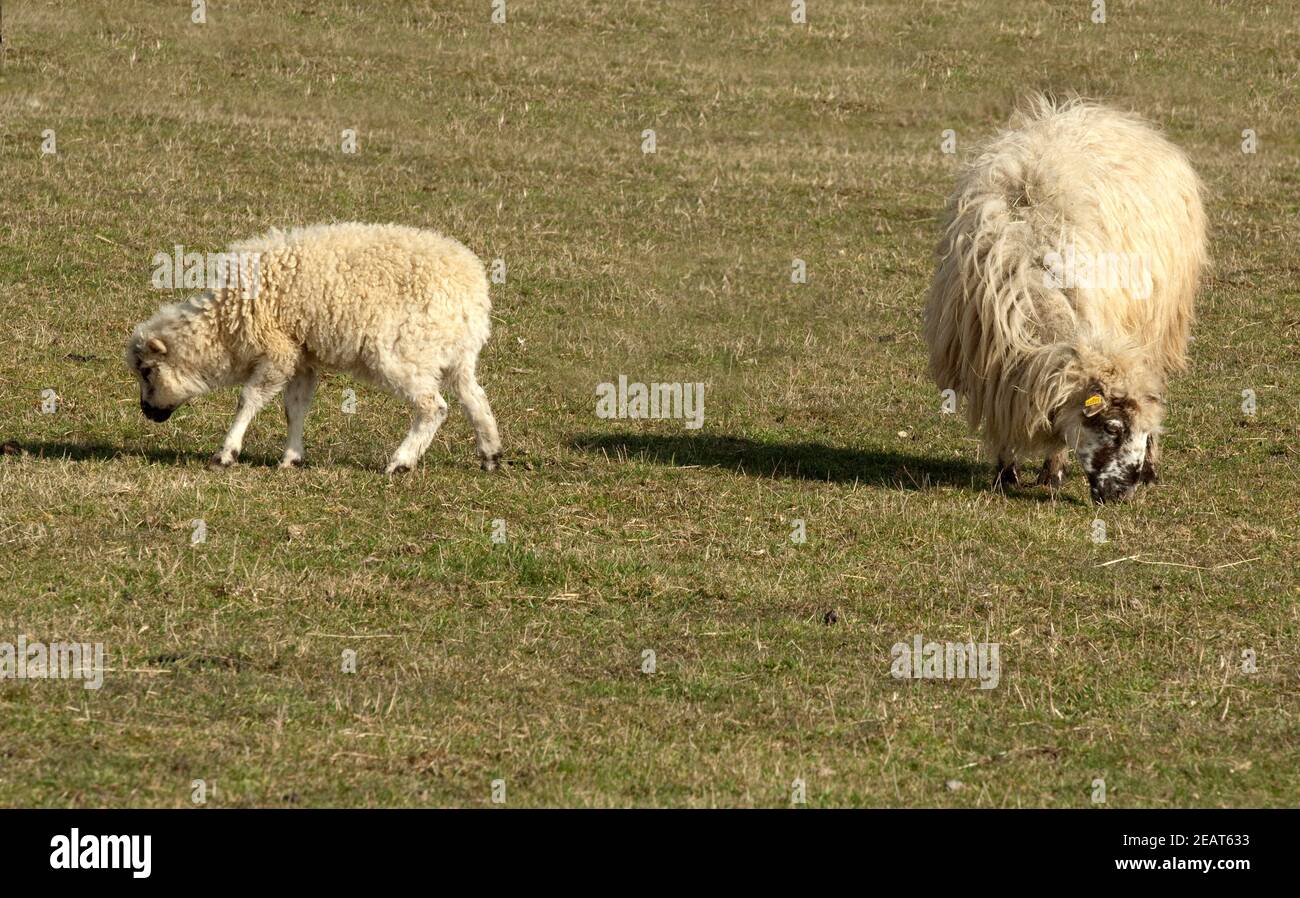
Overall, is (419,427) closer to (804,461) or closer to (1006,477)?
(804,461)

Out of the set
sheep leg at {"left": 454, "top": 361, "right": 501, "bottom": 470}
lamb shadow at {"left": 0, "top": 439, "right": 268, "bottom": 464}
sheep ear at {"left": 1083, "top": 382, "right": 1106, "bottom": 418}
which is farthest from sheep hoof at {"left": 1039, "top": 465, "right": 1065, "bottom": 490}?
lamb shadow at {"left": 0, "top": 439, "right": 268, "bottom": 464}

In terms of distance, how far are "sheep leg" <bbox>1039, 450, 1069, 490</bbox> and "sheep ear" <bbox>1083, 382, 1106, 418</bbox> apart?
90 cm

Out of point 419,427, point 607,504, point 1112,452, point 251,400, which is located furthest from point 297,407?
point 1112,452

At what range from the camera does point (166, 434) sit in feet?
39.3

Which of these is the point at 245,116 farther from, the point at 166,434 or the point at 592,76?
the point at 166,434

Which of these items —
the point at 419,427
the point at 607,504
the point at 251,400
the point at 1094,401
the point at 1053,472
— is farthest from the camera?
the point at 1053,472

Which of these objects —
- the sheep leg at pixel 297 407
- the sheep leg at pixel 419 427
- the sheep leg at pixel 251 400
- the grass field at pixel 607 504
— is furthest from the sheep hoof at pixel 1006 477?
the sheep leg at pixel 251 400

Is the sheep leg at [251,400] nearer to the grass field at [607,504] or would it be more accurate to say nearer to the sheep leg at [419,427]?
the grass field at [607,504]

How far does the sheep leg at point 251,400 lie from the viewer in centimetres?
1069

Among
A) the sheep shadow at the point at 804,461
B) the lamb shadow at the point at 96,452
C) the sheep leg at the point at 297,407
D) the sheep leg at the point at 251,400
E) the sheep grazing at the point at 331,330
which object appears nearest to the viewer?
the sheep grazing at the point at 331,330

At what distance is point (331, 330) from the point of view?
1052 cm

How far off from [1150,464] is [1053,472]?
642mm

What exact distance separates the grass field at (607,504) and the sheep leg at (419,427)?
12.1 inches

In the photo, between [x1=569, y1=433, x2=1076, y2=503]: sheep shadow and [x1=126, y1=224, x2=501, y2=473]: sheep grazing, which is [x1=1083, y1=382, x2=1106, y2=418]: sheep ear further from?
[x1=126, y1=224, x2=501, y2=473]: sheep grazing
